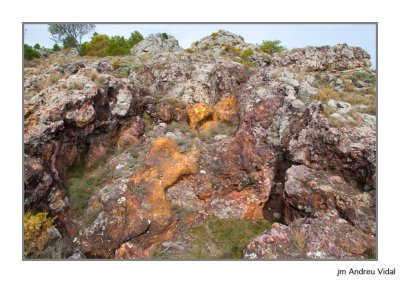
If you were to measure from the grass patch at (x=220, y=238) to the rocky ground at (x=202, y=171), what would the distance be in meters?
0.03

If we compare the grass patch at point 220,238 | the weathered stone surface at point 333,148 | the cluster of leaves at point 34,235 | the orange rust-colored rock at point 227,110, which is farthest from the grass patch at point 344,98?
the cluster of leaves at point 34,235

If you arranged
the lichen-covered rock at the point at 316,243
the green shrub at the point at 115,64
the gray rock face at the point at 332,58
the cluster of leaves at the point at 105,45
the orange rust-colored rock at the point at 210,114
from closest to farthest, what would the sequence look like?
the lichen-covered rock at the point at 316,243
the orange rust-colored rock at the point at 210,114
the green shrub at the point at 115,64
the gray rock face at the point at 332,58
the cluster of leaves at the point at 105,45

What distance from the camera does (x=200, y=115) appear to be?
11141 mm

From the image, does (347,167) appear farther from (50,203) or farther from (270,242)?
(50,203)

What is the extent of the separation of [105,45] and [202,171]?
18.2 m

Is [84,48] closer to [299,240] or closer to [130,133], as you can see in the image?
[130,133]

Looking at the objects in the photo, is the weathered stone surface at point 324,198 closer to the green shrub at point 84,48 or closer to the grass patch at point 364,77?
the grass patch at point 364,77

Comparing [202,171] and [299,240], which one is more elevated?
[202,171]

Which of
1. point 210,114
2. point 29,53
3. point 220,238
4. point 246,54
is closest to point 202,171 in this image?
point 220,238

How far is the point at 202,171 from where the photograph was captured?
27.0 feet

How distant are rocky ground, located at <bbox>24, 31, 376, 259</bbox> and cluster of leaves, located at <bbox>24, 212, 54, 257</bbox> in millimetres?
127

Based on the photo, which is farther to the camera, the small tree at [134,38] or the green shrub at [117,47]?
the small tree at [134,38]

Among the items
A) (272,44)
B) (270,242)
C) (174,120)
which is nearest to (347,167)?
(270,242)

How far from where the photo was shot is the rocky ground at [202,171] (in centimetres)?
636
